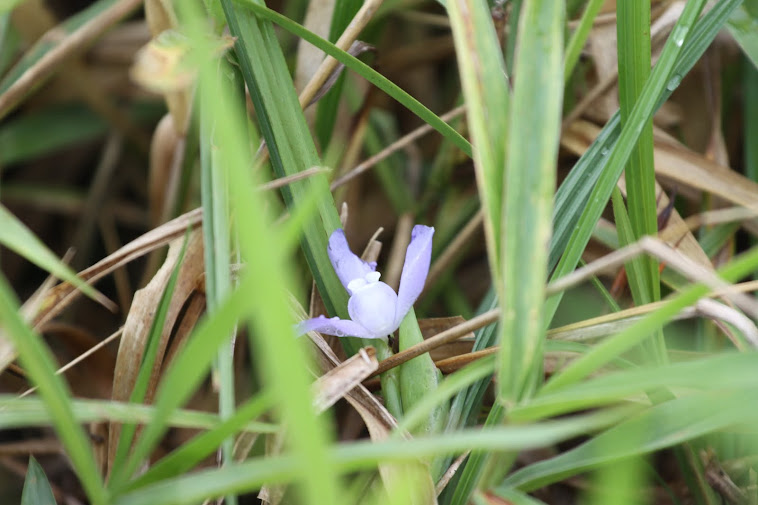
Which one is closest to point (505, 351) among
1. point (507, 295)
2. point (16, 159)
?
point (507, 295)

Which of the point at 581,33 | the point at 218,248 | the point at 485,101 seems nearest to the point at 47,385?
the point at 218,248

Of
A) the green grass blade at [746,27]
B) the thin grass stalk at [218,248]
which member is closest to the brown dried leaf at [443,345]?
the thin grass stalk at [218,248]

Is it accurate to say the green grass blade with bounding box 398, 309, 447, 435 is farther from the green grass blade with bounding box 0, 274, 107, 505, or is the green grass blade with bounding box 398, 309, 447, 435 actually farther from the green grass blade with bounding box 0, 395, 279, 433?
the green grass blade with bounding box 0, 274, 107, 505

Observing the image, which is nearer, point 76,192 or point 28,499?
point 28,499

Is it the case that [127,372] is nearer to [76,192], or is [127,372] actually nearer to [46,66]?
[46,66]

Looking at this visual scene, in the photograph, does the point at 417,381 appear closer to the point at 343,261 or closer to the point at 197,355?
the point at 343,261

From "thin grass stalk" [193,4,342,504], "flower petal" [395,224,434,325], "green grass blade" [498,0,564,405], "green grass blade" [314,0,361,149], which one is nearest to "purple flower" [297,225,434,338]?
"flower petal" [395,224,434,325]
